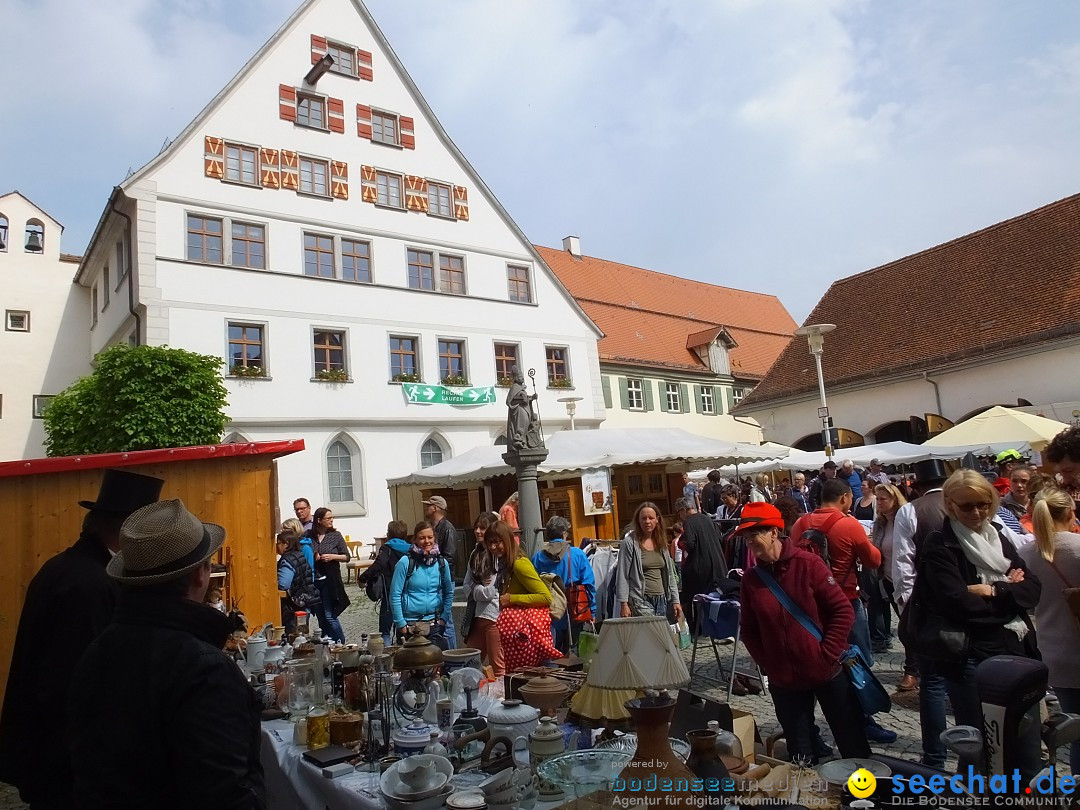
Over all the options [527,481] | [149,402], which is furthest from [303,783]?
[149,402]

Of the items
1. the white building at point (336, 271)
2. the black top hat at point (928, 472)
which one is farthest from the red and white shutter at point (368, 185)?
the black top hat at point (928, 472)

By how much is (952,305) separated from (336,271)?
1959 cm

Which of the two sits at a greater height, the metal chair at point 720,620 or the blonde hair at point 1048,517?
the blonde hair at point 1048,517

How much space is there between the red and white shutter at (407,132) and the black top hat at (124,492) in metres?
22.4

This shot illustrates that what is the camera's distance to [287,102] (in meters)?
21.5

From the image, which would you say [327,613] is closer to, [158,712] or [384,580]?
[384,580]

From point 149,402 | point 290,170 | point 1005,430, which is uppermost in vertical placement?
point 290,170

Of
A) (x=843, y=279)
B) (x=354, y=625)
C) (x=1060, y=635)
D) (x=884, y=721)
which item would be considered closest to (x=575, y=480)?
(x=354, y=625)

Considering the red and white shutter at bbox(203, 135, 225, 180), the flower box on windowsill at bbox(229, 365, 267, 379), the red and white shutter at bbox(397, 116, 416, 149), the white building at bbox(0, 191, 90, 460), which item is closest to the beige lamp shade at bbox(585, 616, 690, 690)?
the flower box on windowsill at bbox(229, 365, 267, 379)

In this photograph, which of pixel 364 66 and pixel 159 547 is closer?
pixel 159 547

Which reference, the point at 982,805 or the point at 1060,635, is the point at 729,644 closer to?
the point at 1060,635

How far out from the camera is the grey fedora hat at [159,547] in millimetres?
2160

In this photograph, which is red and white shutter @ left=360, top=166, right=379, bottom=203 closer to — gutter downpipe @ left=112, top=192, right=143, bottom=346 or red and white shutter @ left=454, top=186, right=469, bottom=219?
red and white shutter @ left=454, top=186, right=469, bottom=219

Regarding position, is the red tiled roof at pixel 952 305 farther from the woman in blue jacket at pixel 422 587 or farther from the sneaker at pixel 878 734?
the woman in blue jacket at pixel 422 587
